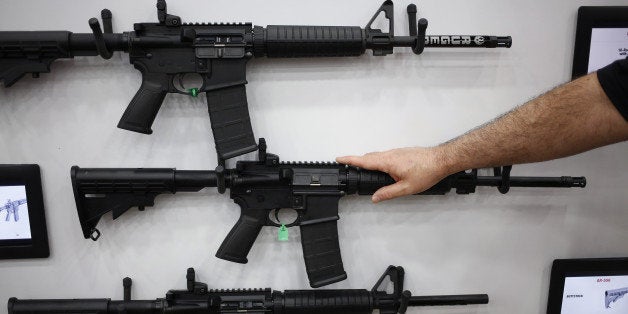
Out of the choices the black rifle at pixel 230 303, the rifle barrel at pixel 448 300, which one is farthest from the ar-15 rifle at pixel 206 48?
the rifle barrel at pixel 448 300

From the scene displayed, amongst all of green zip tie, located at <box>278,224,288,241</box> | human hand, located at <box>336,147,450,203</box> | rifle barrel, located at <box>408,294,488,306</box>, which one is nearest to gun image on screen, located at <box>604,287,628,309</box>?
rifle barrel, located at <box>408,294,488,306</box>

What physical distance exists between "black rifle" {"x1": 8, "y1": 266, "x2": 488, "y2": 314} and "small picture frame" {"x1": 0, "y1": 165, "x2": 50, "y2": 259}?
0.18 m

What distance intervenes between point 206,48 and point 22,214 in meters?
0.88

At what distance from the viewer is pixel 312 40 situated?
4.53ft

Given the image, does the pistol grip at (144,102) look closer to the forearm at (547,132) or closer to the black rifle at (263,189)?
the black rifle at (263,189)

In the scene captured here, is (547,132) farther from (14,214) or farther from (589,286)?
(14,214)

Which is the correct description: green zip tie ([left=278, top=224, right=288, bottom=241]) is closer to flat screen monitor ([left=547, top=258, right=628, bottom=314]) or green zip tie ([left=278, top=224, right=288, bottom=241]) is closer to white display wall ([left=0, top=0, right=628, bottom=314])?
white display wall ([left=0, top=0, right=628, bottom=314])

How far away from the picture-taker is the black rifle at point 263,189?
4.80 ft

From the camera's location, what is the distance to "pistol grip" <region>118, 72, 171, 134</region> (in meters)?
1.41

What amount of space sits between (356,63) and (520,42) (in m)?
0.58

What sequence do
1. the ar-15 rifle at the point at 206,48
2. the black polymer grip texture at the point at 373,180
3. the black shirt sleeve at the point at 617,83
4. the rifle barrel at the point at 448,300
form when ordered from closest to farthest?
1. the black shirt sleeve at the point at 617,83
2. the ar-15 rifle at the point at 206,48
3. the black polymer grip texture at the point at 373,180
4. the rifle barrel at the point at 448,300

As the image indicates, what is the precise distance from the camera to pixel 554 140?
48.6 inches

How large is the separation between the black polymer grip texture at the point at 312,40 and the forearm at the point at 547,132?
1.41 ft


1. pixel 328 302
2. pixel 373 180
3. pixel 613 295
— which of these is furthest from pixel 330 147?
pixel 613 295
